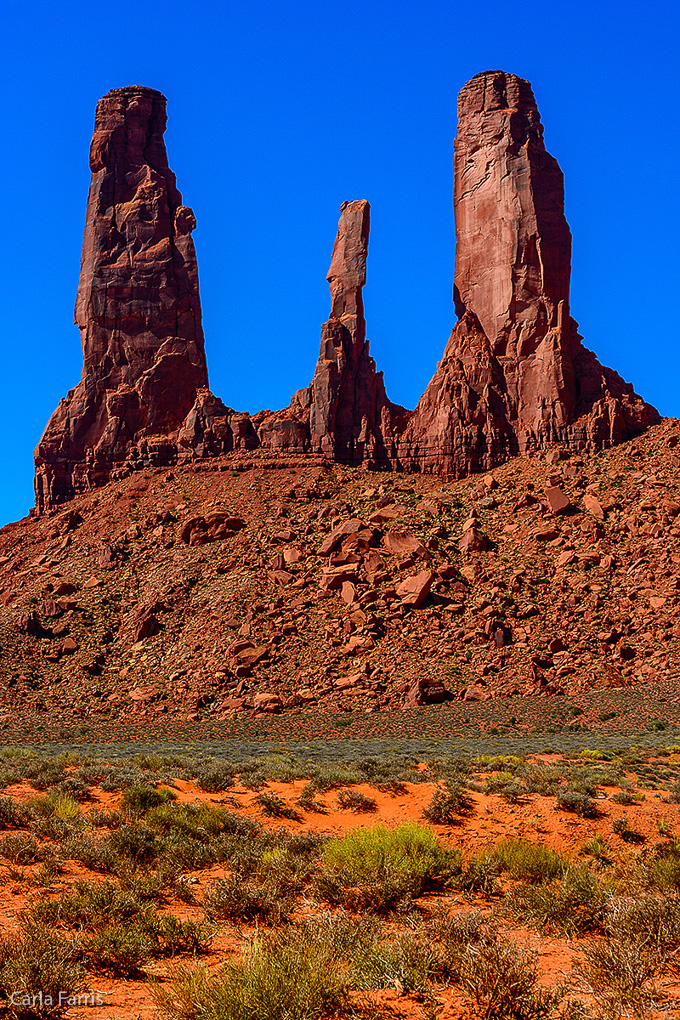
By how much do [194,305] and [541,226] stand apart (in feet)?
93.1

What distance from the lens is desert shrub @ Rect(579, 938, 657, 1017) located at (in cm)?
843

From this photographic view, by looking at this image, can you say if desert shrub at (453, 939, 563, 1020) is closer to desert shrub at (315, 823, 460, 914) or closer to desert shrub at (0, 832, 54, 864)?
desert shrub at (315, 823, 460, 914)

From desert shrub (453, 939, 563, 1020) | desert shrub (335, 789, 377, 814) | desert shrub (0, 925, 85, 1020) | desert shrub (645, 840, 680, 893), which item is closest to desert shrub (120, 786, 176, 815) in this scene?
desert shrub (335, 789, 377, 814)

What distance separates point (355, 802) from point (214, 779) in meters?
3.74

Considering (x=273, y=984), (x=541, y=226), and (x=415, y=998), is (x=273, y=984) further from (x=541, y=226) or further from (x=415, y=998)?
(x=541, y=226)

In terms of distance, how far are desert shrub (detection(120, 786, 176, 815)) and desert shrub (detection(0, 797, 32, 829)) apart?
1.98 m

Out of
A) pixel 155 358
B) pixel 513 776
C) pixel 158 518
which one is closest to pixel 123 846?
pixel 513 776

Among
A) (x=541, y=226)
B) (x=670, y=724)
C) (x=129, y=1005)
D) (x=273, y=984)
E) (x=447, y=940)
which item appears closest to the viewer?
(x=273, y=984)

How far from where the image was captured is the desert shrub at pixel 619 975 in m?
8.43

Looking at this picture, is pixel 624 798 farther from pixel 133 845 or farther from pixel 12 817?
pixel 12 817

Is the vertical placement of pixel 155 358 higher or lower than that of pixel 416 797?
higher

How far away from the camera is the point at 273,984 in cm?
812

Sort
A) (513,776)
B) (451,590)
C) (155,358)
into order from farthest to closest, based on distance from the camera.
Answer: (155,358)
(451,590)
(513,776)

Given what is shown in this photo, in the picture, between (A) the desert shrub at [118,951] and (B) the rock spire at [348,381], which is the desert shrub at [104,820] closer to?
(A) the desert shrub at [118,951]
